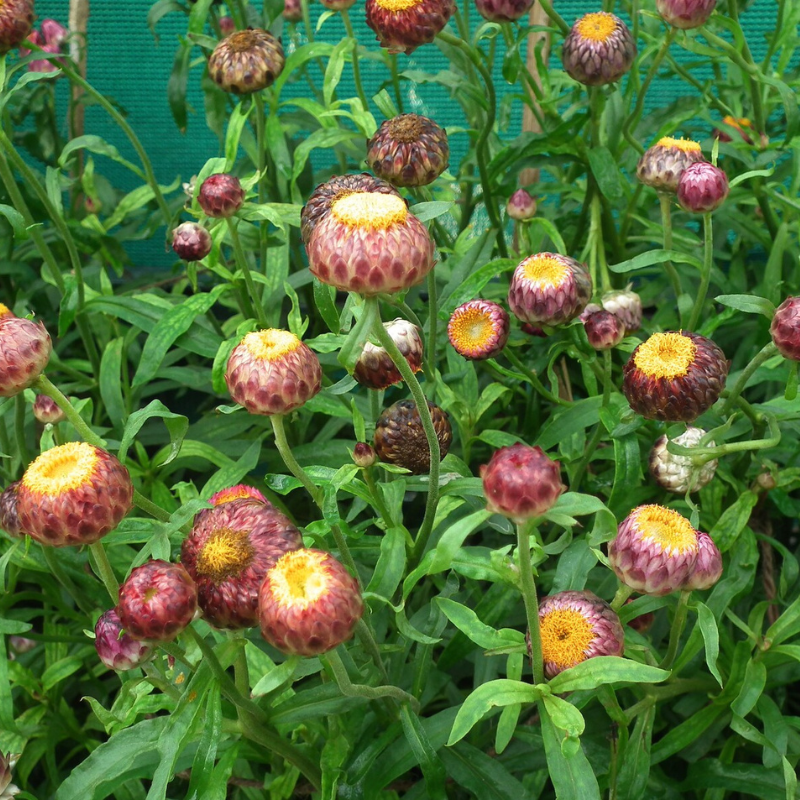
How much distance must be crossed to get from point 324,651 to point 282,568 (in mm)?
77

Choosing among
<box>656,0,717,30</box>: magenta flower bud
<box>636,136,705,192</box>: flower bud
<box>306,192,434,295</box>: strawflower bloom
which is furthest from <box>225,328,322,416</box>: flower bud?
<box>656,0,717,30</box>: magenta flower bud

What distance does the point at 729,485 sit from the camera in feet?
4.88

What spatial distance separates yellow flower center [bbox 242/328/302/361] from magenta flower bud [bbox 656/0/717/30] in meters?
0.81

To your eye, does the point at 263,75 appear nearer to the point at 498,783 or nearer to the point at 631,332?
the point at 631,332

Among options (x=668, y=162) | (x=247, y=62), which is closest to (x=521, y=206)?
(x=668, y=162)

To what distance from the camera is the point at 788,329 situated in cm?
107

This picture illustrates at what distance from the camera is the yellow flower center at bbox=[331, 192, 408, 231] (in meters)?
0.85

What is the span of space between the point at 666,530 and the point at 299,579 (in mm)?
399

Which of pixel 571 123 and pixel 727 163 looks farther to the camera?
pixel 727 163

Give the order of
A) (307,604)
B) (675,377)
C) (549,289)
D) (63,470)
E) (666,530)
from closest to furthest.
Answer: (307,604), (63,470), (666,530), (675,377), (549,289)

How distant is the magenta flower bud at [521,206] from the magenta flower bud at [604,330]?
0.32 meters

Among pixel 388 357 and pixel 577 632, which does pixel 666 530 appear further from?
pixel 388 357

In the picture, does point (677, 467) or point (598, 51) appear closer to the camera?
point (677, 467)

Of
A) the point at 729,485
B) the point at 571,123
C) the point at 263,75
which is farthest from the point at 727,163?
the point at 263,75
